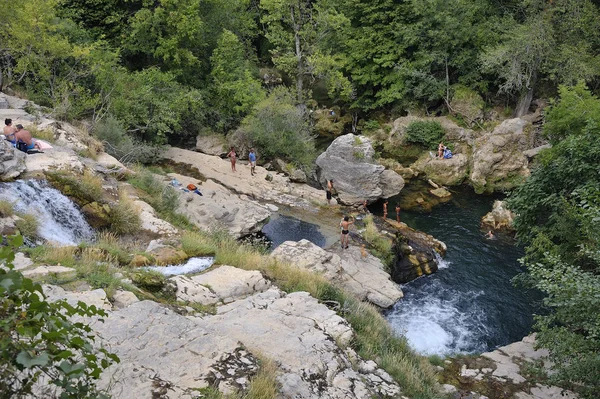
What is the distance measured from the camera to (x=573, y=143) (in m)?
11.1

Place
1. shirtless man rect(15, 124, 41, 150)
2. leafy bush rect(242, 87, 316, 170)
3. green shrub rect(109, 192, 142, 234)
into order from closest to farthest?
1. green shrub rect(109, 192, 142, 234)
2. shirtless man rect(15, 124, 41, 150)
3. leafy bush rect(242, 87, 316, 170)

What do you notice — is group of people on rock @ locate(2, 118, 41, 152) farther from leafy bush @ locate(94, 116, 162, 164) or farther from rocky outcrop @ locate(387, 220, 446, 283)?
rocky outcrop @ locate(387, 220, 446, 283)

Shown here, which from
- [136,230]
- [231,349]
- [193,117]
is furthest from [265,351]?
[193,117]

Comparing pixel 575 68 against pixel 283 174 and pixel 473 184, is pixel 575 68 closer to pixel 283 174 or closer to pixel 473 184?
pixel 473 184

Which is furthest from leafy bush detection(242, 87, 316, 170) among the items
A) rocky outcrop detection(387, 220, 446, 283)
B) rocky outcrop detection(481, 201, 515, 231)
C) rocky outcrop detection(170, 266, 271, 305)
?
rocky outcrop detection(170, 266, 271, 305)

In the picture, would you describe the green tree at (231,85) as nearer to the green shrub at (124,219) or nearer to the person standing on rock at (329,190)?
the person standing on rock at (329,190)

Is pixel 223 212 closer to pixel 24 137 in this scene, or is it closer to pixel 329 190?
pixel 329 190

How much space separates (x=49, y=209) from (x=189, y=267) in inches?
164

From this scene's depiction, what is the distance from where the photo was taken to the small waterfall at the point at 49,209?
10391mm

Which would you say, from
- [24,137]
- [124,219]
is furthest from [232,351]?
[24,137]

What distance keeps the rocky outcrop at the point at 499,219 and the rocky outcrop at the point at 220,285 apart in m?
15.2

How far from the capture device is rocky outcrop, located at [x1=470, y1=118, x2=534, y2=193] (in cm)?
2502

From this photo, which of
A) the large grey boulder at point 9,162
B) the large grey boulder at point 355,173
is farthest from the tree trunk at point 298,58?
the large grey boulder at point 9,162

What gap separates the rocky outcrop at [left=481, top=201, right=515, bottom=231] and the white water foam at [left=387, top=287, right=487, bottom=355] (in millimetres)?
5910
